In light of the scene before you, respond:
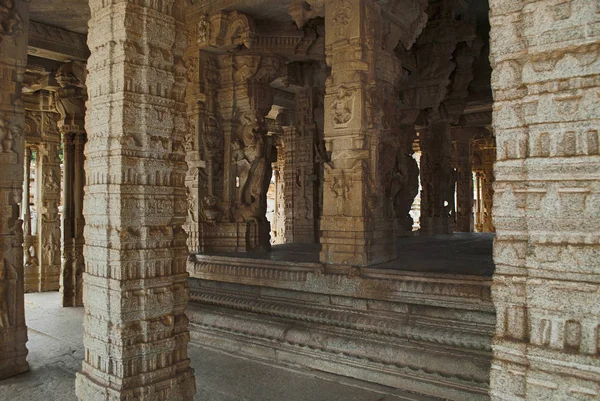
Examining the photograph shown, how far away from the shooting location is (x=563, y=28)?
200 cm

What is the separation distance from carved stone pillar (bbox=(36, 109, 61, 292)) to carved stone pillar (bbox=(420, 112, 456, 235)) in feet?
32.2

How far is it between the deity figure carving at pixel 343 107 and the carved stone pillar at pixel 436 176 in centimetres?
699

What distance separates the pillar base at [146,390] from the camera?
3.41m

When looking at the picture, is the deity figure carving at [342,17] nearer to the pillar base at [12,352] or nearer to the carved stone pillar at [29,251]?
the pillar base at [12,352]

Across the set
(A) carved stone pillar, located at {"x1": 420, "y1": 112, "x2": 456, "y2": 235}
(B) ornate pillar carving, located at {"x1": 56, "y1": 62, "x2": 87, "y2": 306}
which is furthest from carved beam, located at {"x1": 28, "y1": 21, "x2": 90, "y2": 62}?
(A) carved stone pillar, located at {"x1": 420, "y1": 112, "x2": 456, "y2": 235}

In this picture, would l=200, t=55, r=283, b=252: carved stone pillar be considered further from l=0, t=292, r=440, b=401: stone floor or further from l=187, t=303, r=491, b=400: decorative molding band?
l=0, t=292, r=440, b=401: stone floor

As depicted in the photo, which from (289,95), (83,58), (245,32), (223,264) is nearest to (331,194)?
(223,264)

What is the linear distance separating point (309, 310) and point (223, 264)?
206cm

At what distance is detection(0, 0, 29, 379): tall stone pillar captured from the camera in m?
4.81

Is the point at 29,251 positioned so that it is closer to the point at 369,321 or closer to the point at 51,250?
the point at 51,250

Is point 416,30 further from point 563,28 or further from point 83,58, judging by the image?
point 83,58

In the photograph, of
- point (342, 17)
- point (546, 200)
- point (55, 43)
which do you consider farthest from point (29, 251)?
point (546, 200)

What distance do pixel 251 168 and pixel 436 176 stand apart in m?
5.88

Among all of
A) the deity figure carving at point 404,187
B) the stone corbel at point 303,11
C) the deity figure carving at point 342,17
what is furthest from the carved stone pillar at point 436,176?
the deity figure carving at point 342,17
